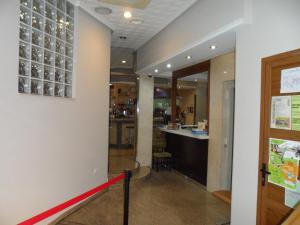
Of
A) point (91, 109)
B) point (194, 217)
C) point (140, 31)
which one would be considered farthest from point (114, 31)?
point (194, 217)

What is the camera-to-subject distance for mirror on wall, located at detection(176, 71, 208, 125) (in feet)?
21.2

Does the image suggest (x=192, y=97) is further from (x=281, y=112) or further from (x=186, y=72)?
(x=281, y=112)

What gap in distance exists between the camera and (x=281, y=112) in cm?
215

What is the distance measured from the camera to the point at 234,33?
287 cm

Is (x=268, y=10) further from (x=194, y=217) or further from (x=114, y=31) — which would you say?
(x=114, y=31)

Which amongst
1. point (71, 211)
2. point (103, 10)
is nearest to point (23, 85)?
point (103, 10)

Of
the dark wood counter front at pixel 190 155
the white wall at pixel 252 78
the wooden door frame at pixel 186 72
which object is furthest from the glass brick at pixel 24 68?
the dark wood counter front at pixel 190 155

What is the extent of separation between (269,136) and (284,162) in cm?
28

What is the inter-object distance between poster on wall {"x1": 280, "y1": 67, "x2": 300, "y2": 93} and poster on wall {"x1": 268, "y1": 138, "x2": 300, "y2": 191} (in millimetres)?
462

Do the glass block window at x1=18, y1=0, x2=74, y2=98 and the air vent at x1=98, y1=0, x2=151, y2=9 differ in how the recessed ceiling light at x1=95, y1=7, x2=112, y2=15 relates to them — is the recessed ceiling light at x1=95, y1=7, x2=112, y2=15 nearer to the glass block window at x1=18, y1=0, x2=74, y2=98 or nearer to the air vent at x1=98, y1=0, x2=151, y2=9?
the air vent at x1=98, y1=0, x2=151, y2=9

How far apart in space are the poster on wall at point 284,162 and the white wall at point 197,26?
54.2 inches

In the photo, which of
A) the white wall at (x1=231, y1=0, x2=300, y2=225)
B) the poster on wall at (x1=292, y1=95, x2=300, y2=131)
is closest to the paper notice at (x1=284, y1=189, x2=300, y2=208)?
the white wall at (x1=231, y1=0, x2=300, y2=225)

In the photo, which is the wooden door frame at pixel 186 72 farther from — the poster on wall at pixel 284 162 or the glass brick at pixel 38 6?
the glass brick at pixel 38 6

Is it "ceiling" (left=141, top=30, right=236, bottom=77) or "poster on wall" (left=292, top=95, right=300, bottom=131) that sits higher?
"ceiling" (left=141, top=30, right=236, bottom=77)
